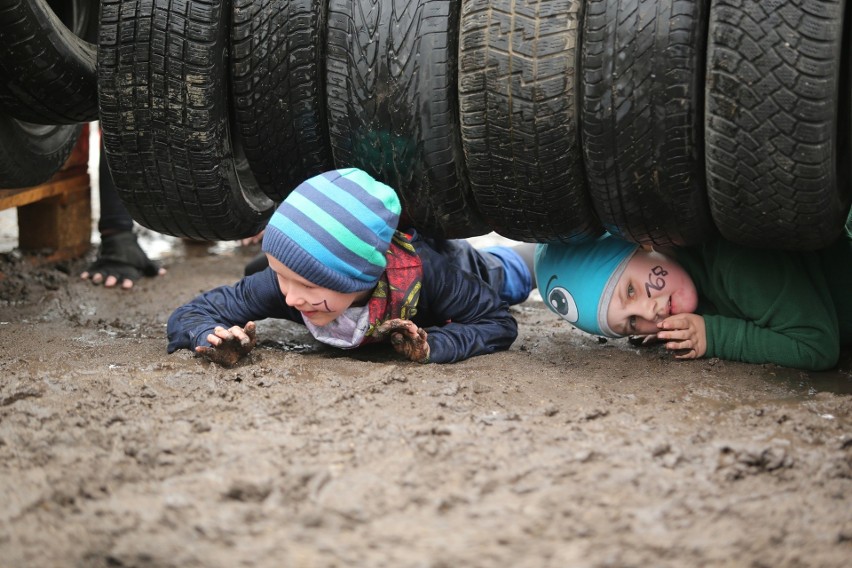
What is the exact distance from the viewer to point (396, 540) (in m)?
1.68

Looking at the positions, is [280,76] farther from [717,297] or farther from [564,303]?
[717,297]

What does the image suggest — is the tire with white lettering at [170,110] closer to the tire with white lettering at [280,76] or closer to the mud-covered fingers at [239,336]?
the tire with white lettering at [280,76]

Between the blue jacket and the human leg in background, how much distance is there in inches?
57.4

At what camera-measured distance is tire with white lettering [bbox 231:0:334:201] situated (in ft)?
8.80

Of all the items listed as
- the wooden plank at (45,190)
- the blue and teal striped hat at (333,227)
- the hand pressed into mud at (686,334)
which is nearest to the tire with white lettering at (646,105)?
the hand pressed into mud at (686,334)

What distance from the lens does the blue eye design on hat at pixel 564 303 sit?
3.04m

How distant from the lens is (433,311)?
311 centimetres

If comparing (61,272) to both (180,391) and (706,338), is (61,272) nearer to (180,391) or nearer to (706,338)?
(180,391)

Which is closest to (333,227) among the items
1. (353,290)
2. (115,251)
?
(353,290)

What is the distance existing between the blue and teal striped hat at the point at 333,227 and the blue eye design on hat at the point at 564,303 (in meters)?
0.68

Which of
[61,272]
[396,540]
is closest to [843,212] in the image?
[396,540]

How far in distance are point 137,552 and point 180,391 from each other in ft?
2.86

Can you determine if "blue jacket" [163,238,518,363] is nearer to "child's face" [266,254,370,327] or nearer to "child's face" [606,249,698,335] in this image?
"child's face" [266,254,370,327]

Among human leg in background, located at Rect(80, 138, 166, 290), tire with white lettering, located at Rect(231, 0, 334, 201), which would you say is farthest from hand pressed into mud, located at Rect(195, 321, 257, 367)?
human leg in background, located at Rect(80, 138, 166, 290)
